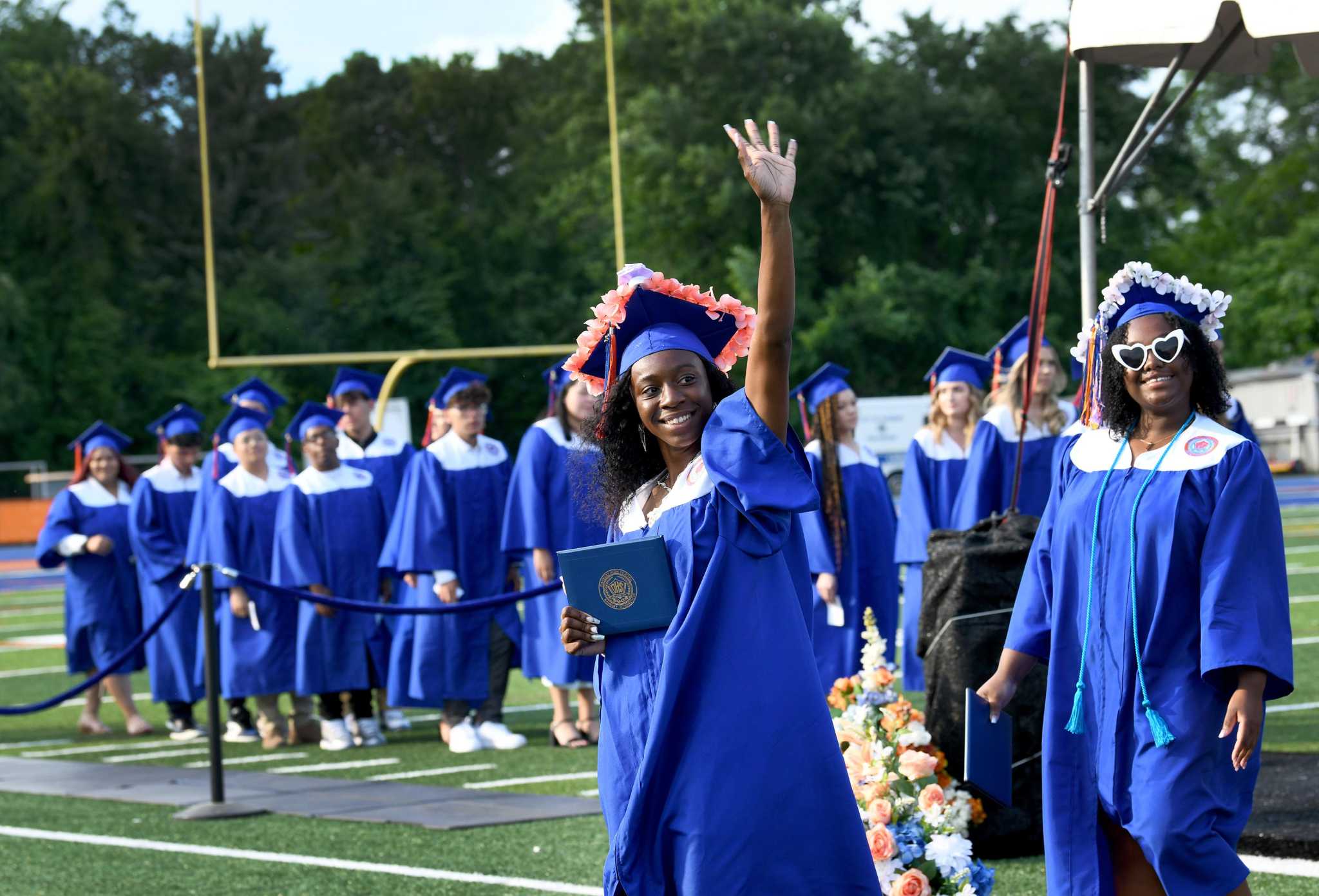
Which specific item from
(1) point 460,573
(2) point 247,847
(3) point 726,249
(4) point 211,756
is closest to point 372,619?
(1) point 460,573

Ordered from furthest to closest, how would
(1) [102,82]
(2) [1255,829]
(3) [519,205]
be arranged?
(3) [519,205] < (1) [102,82] < (2) [1255,829]

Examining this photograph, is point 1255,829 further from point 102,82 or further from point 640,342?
point 102,82

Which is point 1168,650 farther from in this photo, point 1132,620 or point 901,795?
point 901,795

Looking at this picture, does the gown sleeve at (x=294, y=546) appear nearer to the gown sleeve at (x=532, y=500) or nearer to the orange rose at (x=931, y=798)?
the gown sleeve at (x=532, y=500)

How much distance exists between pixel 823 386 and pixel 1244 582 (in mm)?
5105

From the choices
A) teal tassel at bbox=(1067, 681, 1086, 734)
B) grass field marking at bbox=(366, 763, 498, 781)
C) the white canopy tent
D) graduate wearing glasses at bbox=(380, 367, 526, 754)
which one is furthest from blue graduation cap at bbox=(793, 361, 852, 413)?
teal tassel at bbox=(1067, 681, 1086, 734)

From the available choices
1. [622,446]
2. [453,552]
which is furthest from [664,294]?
[453,552]

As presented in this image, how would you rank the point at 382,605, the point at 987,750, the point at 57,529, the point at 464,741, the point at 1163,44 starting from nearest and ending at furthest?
the point at 987,750 < the point at 1163,44 < the point at 382,605 < the point at 464,741 < the point at 57,529

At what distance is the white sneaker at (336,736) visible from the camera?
1031 centimetres

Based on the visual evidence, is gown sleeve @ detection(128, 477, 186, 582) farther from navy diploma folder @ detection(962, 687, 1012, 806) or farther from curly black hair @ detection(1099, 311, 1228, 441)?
curly black hair @ detection(1099, 311, 1228, 441)

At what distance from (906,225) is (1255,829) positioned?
3345 centimetres

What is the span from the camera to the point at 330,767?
9523 mm

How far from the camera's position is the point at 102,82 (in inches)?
1526

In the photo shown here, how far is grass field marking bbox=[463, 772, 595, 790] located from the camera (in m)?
8.57
